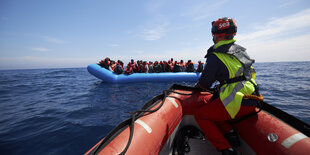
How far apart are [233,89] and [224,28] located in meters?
0.72

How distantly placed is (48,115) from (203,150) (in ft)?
15.9

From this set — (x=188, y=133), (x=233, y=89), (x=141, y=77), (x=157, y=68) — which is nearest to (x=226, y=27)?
(x=233, y=89)

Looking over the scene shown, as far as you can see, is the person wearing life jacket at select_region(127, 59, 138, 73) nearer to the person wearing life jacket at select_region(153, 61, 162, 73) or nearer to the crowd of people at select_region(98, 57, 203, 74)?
the crowd of people at select_region(98, 57, 203, 74)

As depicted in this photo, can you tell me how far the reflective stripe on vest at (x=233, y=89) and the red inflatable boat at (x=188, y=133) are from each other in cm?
45

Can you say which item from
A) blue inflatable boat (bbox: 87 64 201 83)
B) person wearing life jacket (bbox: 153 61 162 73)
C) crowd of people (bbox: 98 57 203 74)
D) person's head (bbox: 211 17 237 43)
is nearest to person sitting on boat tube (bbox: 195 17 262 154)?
person's head (bbox: 211 17 237 43)

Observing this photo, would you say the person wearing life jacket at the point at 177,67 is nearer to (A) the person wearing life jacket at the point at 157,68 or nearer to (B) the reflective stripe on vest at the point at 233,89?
(A) the person wearing life jacket at the point at 157,68

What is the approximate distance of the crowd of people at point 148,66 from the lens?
10.7 metres

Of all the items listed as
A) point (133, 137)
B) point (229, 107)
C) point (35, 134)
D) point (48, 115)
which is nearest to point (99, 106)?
point (48, 115)

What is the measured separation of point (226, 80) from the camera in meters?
1.50

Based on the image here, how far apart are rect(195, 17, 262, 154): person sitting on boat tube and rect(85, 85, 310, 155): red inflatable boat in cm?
27

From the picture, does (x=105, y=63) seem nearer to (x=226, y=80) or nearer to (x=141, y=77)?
(x=141, y=77)

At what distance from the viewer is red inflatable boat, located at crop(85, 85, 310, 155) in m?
1.23

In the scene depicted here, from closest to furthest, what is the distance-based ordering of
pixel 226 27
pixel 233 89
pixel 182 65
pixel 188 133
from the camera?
pixel 233 89, pixel 226 27, pixel 188 133, pixel 182 65

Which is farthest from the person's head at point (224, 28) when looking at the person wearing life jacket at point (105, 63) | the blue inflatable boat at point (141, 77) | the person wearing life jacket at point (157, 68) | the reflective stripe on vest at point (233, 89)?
the person wearing life jacket at point (105, 63)
